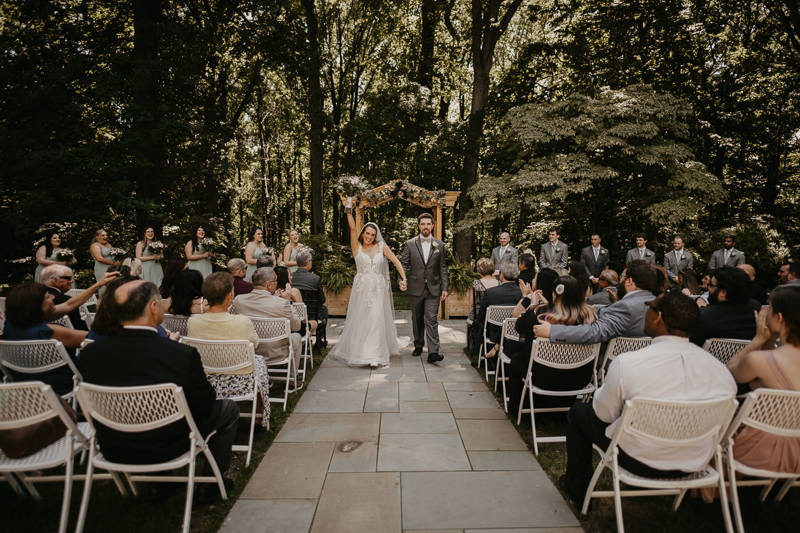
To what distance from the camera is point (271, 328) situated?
428cm

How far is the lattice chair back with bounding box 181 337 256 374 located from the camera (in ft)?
10.7

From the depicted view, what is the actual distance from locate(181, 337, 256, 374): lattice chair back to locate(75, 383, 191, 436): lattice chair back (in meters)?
0.92

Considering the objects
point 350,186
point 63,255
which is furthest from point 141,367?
point 63,255

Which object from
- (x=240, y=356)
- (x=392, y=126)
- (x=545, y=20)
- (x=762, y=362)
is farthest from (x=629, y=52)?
(x=240, y=356)

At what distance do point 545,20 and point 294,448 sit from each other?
1601 centimetres

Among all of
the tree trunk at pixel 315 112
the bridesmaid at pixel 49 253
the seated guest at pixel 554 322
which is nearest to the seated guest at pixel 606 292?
the seated guest at pixel 554 322

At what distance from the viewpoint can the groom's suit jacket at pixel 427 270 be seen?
6.16 meters

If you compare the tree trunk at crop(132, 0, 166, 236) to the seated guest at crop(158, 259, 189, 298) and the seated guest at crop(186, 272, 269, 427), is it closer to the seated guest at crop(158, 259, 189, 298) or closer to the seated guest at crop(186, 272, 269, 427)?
the seated guest at crop(158, 259, 189, 298)

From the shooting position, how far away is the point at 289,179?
2775 cm

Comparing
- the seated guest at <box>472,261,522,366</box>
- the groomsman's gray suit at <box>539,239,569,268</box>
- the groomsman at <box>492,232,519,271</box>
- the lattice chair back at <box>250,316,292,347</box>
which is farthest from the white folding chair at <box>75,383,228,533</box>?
the groomsman's gray suit at <box>539,239,569,268</box>

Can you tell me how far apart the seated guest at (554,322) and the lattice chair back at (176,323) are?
3264 mm

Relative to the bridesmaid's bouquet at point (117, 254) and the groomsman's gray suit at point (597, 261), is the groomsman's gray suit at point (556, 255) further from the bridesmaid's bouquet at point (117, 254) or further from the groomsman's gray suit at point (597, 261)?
the bridesmaid's bouquet at point (117, 254)

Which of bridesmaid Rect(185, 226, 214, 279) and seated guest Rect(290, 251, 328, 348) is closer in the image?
seated guest Rect(290, 251, 328, 348)

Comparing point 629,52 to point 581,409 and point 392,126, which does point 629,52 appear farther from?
point 581,409
